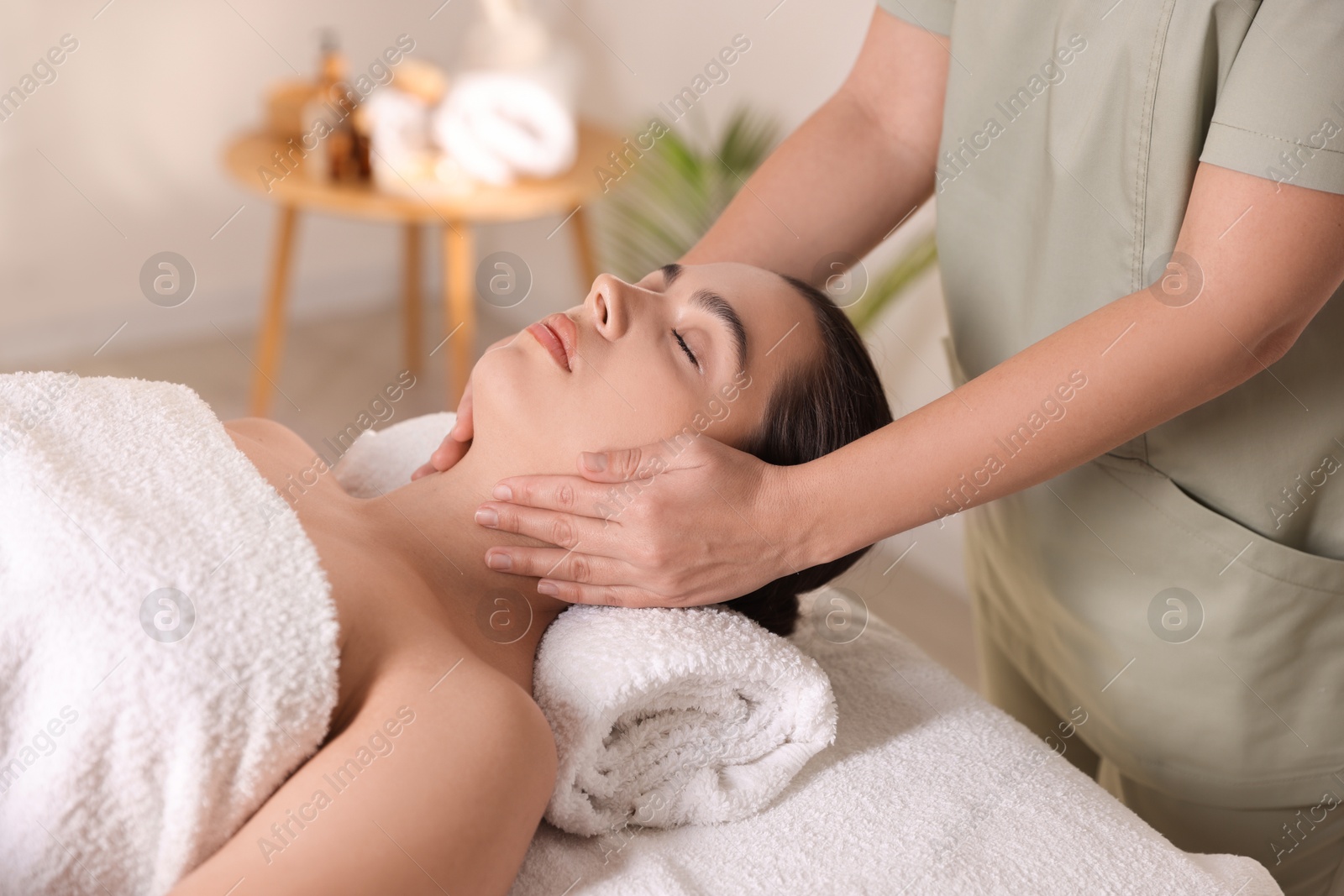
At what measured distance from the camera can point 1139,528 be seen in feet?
3.68

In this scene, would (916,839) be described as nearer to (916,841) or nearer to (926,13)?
(916,841)

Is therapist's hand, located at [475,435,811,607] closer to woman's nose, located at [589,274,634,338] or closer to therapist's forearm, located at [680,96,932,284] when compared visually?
woman's nose, located at [589,274,634,338]

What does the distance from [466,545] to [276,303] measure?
1.95 meters

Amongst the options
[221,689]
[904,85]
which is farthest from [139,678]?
[904,85]

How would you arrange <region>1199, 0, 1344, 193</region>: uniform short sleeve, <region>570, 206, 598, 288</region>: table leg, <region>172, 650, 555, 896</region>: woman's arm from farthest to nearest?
1. <region>570, 206, 598, 288</region>: table leg
2. <region>1199, 0, 1344, 193</region>: uniform short sleeve
3. <region>172, 650, 555, 896</region>: woman's arm

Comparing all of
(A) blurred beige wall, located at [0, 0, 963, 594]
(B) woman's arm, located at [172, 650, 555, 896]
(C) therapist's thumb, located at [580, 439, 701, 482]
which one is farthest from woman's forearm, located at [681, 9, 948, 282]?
(A) blurred beige wall, located at [0, 0, 963, 594]

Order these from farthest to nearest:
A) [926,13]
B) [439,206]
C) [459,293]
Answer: [459,293] → [439,206] → [926,13]

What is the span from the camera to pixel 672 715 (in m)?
0.96

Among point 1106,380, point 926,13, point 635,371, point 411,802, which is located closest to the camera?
point 411,802

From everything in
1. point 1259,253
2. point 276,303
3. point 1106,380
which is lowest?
point 276,303

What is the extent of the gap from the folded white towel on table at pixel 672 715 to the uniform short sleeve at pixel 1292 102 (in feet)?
1.83

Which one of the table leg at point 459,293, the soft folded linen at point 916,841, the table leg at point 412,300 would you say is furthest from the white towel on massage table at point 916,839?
the table leg at point 412,300

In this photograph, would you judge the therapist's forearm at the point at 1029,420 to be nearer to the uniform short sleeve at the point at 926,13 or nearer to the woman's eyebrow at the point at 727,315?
the woman's eyebrow at the point at 727,315

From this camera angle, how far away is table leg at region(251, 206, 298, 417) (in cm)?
276
